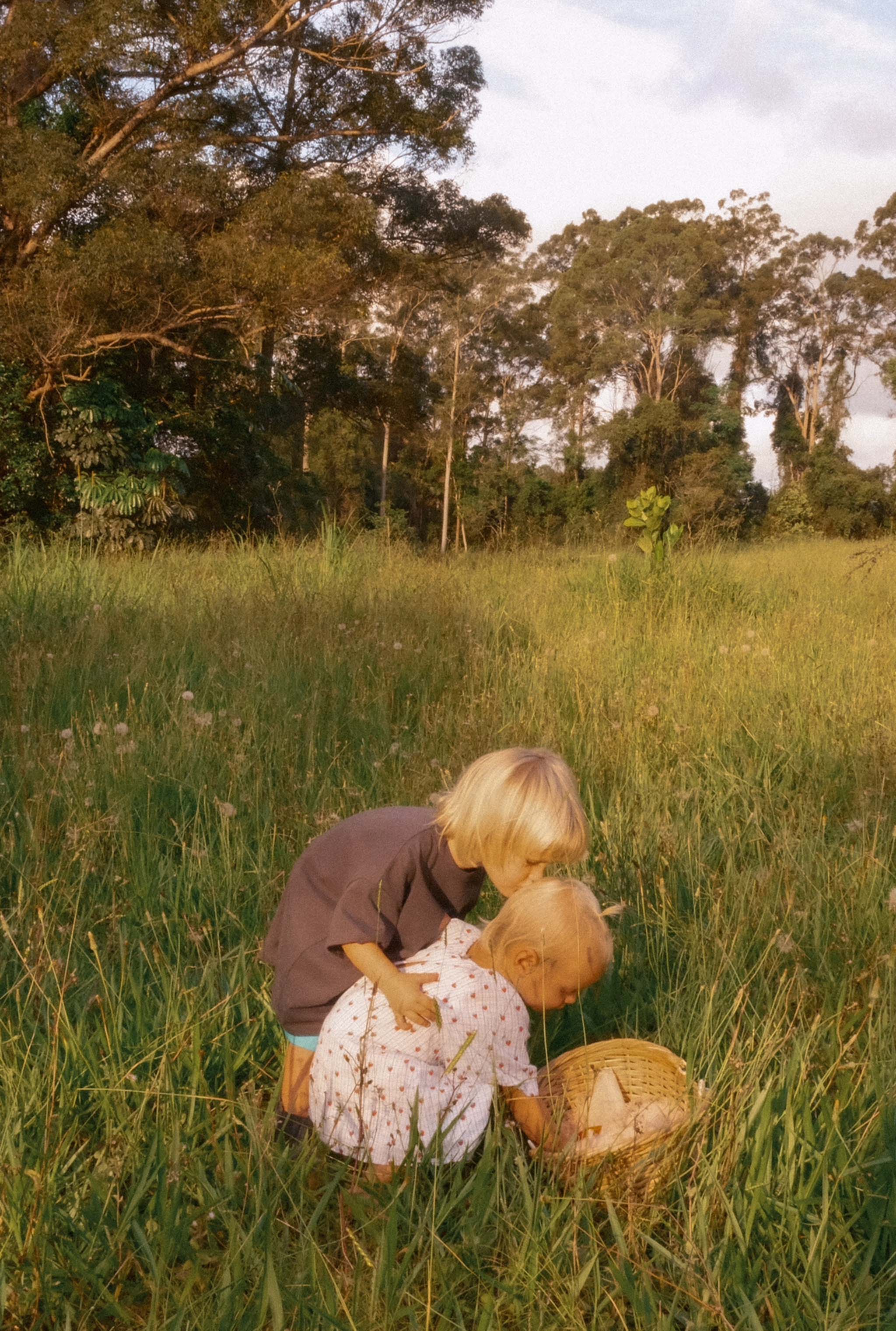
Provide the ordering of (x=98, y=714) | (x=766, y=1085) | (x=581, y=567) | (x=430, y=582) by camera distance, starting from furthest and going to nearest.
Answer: (x=581, y=567)
(x=430, y=582)
(x=98, y=714)
(x=766, y=1085)

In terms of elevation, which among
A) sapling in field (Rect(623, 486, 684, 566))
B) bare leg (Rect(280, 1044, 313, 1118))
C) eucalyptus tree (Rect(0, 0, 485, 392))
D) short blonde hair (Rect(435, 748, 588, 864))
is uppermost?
eucalyptus tree (Rect(0, 0, 485, 392))

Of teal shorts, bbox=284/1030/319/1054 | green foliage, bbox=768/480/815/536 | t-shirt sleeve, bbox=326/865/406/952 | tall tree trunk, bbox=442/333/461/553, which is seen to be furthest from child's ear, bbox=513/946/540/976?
green foliage, bbox=768/480/815/536

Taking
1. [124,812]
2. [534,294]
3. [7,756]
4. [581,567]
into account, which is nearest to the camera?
[124,812]

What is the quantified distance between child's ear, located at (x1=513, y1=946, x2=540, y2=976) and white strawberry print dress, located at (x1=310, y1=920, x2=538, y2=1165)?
1.7 inches

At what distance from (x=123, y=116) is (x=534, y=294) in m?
27.6

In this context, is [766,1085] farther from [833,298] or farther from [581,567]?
[833,298]

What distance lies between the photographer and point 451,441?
34.8 m

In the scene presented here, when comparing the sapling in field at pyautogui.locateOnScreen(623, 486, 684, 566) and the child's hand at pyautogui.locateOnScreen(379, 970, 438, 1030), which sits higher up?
the sapling in field at pyautogui.locateOnScreen(623, 486, 684, 566)

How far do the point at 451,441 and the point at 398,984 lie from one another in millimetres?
33712

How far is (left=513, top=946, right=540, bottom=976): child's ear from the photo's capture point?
2.10m

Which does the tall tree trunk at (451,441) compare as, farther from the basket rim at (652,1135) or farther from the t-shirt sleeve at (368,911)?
the basket rim at (652,1135)

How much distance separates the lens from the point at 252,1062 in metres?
2.24

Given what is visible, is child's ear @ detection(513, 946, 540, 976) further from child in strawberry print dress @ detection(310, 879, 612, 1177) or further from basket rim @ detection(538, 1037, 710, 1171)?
basket rim @ detection(538, 1037, 710, 1171)

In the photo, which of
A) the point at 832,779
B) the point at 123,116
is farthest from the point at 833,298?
the point at 832,779
